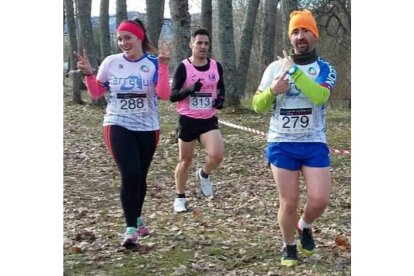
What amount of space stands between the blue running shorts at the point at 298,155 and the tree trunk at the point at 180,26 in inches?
233

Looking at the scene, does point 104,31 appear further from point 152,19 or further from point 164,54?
point 164,54

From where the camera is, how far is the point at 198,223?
6344mm

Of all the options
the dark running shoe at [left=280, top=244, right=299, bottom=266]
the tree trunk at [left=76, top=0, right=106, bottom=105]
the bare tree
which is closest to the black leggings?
the dark running shoe at [left=280, top=244, right=299, bottom=266]

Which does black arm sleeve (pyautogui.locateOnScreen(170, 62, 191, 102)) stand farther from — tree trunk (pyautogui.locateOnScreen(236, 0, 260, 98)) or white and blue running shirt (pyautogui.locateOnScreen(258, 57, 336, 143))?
tree trunk (pyautogui.locateOnScreen(236, 0, 260, 98))

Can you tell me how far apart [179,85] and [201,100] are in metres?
0.30

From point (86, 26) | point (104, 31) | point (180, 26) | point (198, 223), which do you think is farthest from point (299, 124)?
point (104, 31)

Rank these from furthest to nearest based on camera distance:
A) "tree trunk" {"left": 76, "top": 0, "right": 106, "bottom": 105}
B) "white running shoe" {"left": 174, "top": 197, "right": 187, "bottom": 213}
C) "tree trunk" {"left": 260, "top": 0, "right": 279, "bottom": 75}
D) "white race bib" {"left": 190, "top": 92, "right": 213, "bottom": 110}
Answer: "tree trunk" {"left": 260, "top": 0, "right": 279, "bottom": 75}
"tree trunk" {"left": 76, "top": 0, "right": 106, "bottom": 105}
"white running shoe" {"left": 174, "top": 197, "right": 187, "bottom": 213}
"white race bib" {"left": 190, "top": 92, "right": 213, "bottom": 110}

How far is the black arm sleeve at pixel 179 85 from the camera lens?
21.4 ft

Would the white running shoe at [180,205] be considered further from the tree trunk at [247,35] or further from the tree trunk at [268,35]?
the tree trunk at [268,35]

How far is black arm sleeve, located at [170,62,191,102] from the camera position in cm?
652

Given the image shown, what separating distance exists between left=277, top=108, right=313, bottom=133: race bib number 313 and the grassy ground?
1.01 m

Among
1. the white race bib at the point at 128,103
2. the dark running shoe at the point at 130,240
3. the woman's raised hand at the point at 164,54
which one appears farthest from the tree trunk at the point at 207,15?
the dark running shoe at the point at 130,240

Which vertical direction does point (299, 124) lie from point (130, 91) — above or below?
below

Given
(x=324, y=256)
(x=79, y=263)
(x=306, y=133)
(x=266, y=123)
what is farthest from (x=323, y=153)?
(x=266, y=123)
